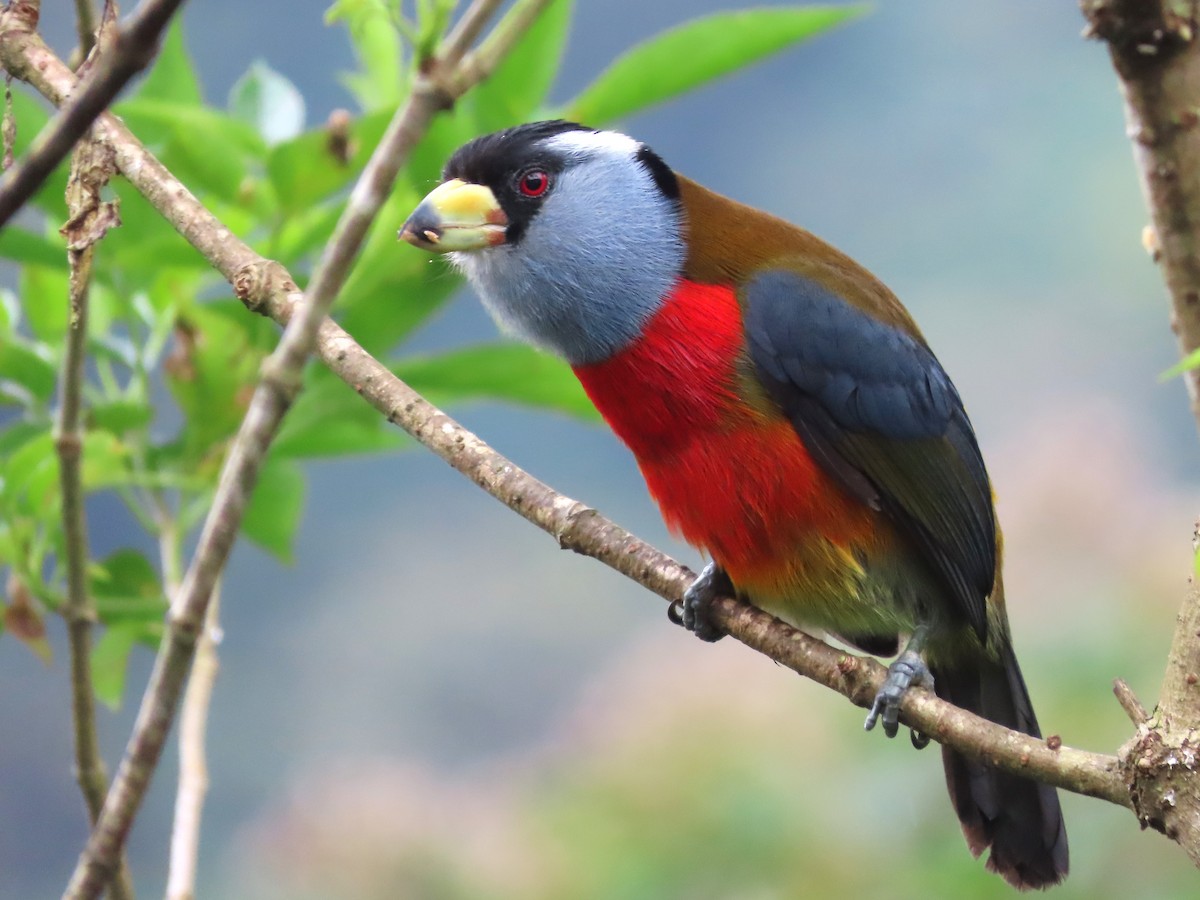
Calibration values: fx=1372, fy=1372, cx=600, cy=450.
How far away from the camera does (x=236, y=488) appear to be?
0.57 m

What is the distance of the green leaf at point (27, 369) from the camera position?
1371mm

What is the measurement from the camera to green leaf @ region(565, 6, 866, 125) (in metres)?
1.37

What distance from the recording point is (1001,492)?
8.57 ft

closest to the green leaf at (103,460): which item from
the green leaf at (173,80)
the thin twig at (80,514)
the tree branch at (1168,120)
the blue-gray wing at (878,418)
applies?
the thin twig at (80,514)

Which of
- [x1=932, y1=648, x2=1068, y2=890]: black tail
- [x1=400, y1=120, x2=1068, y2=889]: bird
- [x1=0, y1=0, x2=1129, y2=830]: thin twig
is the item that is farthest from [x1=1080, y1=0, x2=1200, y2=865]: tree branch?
[x1=932, y1=648, x2=1068, y2=890]: black tail

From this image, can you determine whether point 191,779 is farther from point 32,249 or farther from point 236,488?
point 236,488

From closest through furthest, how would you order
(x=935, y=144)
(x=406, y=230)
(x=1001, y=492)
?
(x=406, y=230), (x=1001, y=492), (x=935, y=144)

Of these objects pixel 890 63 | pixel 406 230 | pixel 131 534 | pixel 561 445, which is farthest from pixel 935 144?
pixel 406 230

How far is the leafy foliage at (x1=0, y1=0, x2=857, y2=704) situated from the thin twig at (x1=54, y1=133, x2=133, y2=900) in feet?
0.41

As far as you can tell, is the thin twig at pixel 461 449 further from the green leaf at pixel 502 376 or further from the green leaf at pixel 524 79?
the green leaf at pixel 524 79

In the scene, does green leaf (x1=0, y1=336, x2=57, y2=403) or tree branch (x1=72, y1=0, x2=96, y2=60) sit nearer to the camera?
tree branch (x1=72, y1=0, x2=96, y2=60)

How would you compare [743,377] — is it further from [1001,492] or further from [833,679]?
[1001,492]

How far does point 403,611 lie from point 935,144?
1.85 meters

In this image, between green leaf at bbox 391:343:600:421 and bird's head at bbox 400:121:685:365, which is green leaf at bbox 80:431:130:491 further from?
bird's head at bbox 400:121:685:365
